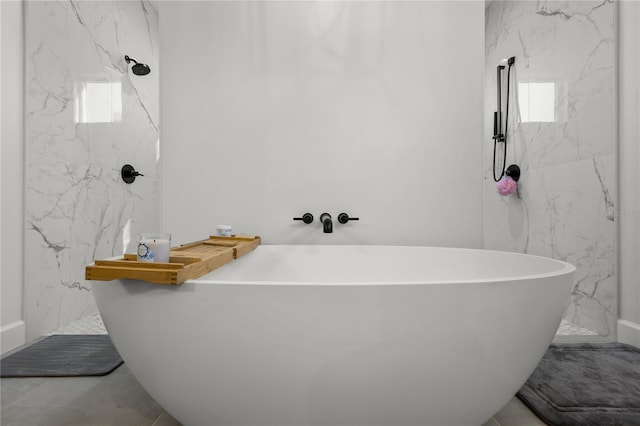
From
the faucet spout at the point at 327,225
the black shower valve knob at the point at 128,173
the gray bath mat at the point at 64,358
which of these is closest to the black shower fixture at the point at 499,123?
the faucet spout at the point at 327,225

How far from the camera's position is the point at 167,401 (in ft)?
2.83

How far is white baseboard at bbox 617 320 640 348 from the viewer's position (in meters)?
1.73

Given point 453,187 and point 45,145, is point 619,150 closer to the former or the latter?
point 453,187

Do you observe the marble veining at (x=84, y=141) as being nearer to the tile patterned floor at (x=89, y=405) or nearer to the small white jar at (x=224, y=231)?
the small white jar at (x=224, y=231)

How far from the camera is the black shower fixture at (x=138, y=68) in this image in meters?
1.90

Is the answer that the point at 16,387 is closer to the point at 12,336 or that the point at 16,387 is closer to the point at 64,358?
the point at 64,358

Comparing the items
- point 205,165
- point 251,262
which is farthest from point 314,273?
point 205,165

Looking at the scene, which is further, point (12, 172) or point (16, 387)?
point (12, 172)

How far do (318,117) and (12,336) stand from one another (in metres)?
1.96

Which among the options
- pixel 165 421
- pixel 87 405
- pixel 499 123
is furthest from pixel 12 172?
pixel 499 123

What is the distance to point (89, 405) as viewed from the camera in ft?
3.80

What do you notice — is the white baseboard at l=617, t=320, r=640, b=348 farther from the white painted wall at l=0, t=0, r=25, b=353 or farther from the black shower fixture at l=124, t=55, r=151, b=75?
the white painted wall at l=0, t=0, r=25, b=353

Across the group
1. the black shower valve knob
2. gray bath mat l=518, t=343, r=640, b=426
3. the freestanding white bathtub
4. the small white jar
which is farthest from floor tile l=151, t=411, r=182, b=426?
the black shower valve knob

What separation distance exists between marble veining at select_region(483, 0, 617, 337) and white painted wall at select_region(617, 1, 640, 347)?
45 mm
